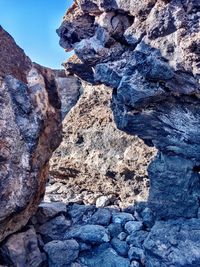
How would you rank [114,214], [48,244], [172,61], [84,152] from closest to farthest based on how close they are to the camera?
[172,61] < [48,244] < [114,214] < [84,152]

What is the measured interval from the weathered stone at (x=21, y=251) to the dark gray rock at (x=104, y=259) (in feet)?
3.08

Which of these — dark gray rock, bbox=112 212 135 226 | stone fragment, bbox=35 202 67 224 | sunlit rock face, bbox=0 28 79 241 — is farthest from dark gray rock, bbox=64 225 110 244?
sunlit rock face, bbox=0 28 79 241

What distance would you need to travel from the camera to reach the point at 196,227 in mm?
5812

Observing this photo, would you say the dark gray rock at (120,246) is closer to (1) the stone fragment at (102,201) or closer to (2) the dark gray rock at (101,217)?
(2) the dark gray rock at (101,217)

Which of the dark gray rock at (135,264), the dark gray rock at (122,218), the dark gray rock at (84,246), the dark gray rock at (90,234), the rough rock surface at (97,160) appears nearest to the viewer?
the dark gray rock at (135,264)

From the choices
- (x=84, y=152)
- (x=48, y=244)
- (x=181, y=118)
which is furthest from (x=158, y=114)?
(x=84, y=152)

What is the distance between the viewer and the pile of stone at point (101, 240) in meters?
5.71

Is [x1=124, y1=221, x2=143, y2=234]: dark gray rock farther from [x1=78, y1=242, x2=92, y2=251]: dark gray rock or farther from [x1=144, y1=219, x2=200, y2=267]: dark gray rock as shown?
[x1=78, y1=242, x2=92, y2=251]: dark gray rock

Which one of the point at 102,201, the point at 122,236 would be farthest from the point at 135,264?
the point at 102,201

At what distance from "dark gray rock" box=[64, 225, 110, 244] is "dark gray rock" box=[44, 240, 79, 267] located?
0.83 ft

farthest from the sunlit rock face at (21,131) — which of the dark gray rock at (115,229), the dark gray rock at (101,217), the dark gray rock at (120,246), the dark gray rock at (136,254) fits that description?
the dark gray rock at (136,254)

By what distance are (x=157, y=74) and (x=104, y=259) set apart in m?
3.72

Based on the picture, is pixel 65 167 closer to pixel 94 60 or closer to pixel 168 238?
pixel 94 60

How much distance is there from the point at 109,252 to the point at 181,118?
3.03 meters
